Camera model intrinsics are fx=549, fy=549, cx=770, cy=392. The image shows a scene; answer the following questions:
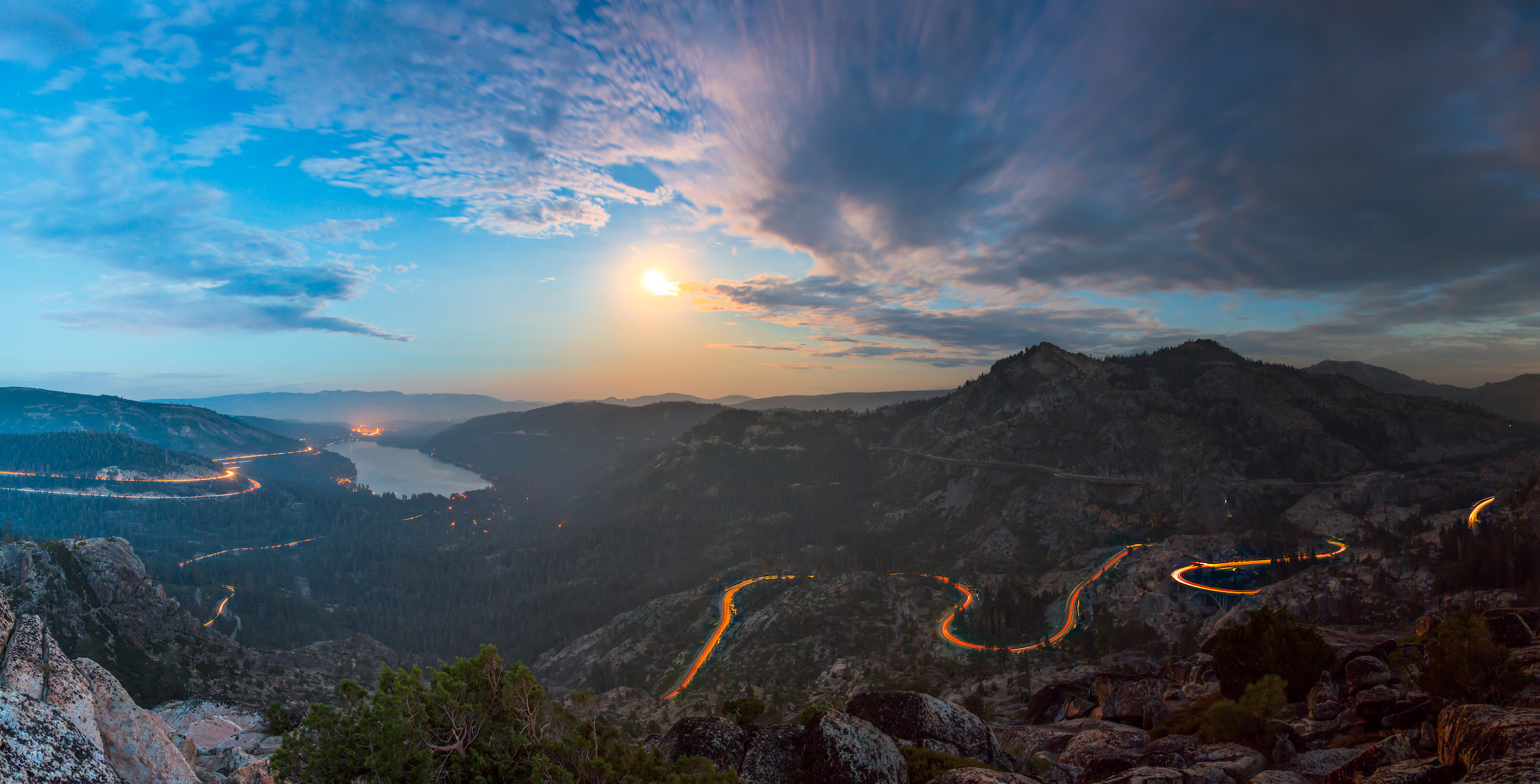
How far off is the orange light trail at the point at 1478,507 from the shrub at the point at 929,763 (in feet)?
578

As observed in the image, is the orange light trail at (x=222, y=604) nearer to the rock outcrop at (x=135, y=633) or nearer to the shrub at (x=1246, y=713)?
the rock outcrop at (x=135, y=633)

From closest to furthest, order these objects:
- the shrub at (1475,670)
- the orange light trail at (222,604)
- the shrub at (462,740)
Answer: the shrub at (462,740) < the shrub at (1475,670) < the orange light trail at (222,604)

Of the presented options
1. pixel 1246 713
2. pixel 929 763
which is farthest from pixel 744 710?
pixel 1246 713

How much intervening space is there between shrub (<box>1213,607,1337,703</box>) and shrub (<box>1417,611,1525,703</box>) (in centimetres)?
2015

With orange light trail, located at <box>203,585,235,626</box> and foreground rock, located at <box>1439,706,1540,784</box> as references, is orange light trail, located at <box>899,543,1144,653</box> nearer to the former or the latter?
foreground rock, located at <box>1439,706,1540,784</box>

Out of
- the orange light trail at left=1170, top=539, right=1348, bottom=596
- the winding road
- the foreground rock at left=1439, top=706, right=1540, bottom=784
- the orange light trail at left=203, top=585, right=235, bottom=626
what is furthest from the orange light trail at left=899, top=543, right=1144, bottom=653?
the orange light trail at left=203, top=585, right=235, bottom=626

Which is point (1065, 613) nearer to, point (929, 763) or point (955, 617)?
point (955, 617)

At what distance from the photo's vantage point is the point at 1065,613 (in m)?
143

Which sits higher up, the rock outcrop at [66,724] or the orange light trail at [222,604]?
the rock outcrop at [66,724]

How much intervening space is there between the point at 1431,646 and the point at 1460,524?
124864 mm

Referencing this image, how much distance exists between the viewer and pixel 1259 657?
175 feet

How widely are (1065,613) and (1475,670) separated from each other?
399ft

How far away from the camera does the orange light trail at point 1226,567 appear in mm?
127188

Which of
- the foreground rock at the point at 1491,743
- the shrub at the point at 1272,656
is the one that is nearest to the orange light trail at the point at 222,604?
the shrub at the point at 1272,656
